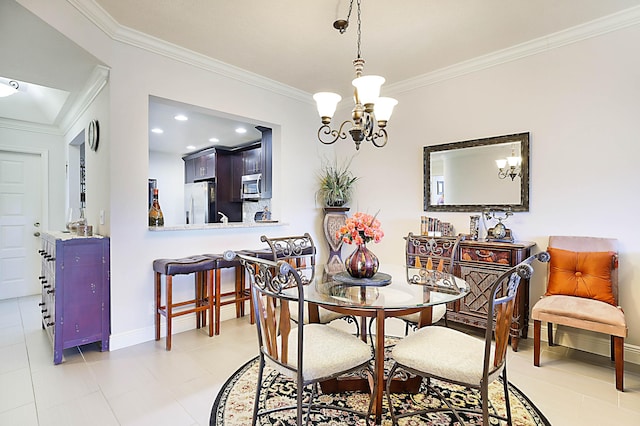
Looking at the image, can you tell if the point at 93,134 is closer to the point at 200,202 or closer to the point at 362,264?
the point at 362,264

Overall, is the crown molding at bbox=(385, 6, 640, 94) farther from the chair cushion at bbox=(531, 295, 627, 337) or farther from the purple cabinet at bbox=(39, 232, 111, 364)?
the purple cabinet at bbox=(39, 232, 111, 364)

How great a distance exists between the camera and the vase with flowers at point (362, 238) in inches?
85.7

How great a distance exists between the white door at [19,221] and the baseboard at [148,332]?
2.92m

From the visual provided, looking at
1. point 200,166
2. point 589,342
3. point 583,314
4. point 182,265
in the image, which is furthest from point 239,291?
point 200,166

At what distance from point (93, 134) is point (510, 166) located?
4.13m

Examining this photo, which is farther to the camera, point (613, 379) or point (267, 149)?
point (267, 149)

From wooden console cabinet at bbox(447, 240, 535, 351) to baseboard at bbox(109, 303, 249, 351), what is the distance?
2.50m

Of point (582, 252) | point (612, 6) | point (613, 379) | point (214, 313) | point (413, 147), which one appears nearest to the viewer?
point (613, 379)

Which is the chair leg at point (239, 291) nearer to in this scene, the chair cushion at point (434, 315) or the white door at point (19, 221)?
the chair cushion at point (434, 315)

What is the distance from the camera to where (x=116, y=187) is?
2943 mm

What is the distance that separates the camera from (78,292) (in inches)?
109

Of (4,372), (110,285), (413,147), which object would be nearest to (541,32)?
(413,147)

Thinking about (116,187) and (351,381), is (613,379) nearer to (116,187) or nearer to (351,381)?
(351,381)

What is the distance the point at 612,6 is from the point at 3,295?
735cm
